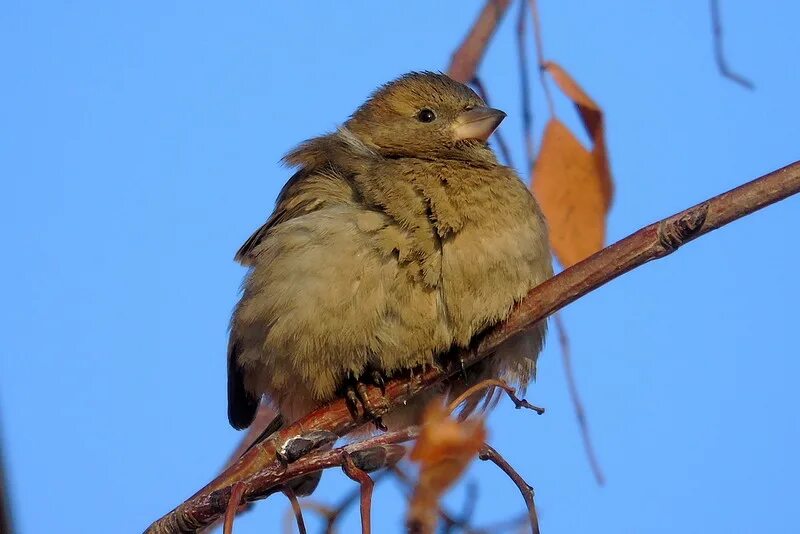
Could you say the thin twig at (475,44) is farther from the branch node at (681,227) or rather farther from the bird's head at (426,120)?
the branch node at (681,227)

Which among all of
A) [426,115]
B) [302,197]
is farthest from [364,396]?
[426,115]

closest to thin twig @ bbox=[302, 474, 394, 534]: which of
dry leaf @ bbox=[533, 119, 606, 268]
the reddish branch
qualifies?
the reddish branch

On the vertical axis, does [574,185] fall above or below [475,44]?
below

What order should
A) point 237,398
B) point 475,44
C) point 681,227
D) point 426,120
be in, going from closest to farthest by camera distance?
point 681,227, point 475,44, point 237,398, point 426,120

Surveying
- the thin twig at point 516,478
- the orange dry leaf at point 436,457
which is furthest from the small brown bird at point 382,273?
the orange dry leaf at point 436,457

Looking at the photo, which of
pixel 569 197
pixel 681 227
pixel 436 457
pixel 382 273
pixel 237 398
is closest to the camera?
pixel 436 457

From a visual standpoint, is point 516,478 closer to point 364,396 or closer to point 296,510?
point 296,510

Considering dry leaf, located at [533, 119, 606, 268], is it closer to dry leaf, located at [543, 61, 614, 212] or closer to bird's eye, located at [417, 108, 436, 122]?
dry leaf, located at [543, 61, 614, 212]
